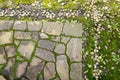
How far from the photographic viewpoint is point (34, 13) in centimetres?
868

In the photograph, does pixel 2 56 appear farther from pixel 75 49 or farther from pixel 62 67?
pixel 75 49

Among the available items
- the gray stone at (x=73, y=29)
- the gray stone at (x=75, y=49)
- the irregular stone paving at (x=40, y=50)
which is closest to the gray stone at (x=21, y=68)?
the irregular stone paving at (x=40, y=50)

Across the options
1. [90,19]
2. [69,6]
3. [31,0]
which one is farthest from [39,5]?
[90,19]

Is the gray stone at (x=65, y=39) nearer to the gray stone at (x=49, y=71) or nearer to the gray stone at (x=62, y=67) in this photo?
the gray stone at (x=62, y=67)

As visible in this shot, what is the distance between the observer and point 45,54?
7.30m

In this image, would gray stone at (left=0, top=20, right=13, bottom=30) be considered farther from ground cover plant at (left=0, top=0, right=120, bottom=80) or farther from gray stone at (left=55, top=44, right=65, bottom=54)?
gray stone at (left=55, top=44, right=65, bottom=54)

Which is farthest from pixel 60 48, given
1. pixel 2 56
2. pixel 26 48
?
pixel 2 56

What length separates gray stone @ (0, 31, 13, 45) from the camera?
7598mm

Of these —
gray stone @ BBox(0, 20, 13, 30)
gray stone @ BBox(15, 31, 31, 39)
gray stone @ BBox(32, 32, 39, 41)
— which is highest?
gray stone @ BBox(0, 20, 13, 30)

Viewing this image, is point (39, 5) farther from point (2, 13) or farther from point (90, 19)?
point (90, 19)

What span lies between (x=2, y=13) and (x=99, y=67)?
14.3 ft

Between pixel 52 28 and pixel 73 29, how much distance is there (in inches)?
30.5

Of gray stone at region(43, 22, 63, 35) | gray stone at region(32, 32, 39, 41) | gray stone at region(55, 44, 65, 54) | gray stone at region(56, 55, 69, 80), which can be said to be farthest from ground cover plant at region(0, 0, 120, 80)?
gray stone at region(32, 32, 39, 41)

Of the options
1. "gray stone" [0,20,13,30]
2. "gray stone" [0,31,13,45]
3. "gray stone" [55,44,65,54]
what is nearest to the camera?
"gray stone" [55,44,65,54]
